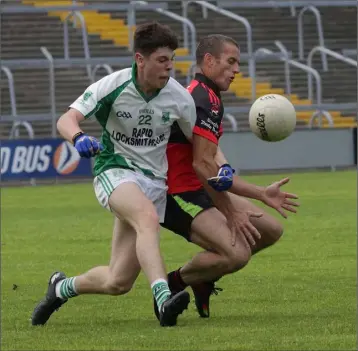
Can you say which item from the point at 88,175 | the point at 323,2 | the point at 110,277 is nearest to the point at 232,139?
the point at 88,175

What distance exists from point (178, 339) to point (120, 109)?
1.66 meters

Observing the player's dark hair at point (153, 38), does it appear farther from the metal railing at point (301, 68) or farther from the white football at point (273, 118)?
the metal railing at point (301, 68)

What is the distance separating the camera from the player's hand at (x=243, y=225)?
8.08 metres

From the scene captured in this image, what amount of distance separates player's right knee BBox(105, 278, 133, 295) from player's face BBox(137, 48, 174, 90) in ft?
4.19

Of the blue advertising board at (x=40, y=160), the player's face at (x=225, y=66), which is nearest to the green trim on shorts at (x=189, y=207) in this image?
the player's face at (x=225, y=66)

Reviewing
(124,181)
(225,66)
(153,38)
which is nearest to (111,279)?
(124,181)

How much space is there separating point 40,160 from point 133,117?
1817 centimetres

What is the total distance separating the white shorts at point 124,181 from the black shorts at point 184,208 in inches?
8.6

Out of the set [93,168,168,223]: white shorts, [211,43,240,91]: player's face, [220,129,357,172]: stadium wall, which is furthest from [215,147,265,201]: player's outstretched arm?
[220,129,357,172]: stadium wall

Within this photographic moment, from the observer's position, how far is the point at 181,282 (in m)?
8.47

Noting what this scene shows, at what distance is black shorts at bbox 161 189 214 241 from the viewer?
8.21 meters

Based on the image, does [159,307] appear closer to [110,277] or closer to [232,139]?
[110,277]

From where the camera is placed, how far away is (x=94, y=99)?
7.79 m

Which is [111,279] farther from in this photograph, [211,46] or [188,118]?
[211,46]
